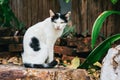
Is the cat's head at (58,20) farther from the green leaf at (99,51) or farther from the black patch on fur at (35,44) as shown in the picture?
the green leaf at (99,51)

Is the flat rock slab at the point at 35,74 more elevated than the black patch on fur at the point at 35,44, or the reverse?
the black patch on fur at the point at 35,44

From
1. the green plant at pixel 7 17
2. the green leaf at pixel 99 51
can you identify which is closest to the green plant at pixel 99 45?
the green leaf at pixel 99 51

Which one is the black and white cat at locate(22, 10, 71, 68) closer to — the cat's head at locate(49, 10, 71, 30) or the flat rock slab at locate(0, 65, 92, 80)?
the cat's head at locate(49, 10, 71, 30)

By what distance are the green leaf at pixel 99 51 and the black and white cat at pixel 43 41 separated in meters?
0.67

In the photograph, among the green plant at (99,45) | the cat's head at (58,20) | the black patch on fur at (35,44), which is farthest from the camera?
the green plant at (99,45)

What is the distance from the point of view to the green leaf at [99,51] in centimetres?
613

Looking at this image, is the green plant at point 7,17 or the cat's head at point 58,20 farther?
the green plant at point 7,17

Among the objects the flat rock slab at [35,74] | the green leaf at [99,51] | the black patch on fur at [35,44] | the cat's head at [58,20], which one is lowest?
the flat rock slab at [35,74]

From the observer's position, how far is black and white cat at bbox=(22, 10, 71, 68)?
5594 mm

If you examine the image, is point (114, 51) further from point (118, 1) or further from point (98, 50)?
point (118, 1)

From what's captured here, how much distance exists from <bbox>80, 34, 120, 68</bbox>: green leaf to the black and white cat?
0.67 m

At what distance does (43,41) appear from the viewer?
5645 millimetres

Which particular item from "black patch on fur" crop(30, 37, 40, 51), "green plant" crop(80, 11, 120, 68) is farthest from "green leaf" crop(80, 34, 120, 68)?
"black patch on fur" crop(30, 37, 40, 51)

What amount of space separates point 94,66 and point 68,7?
1281 millimetres
